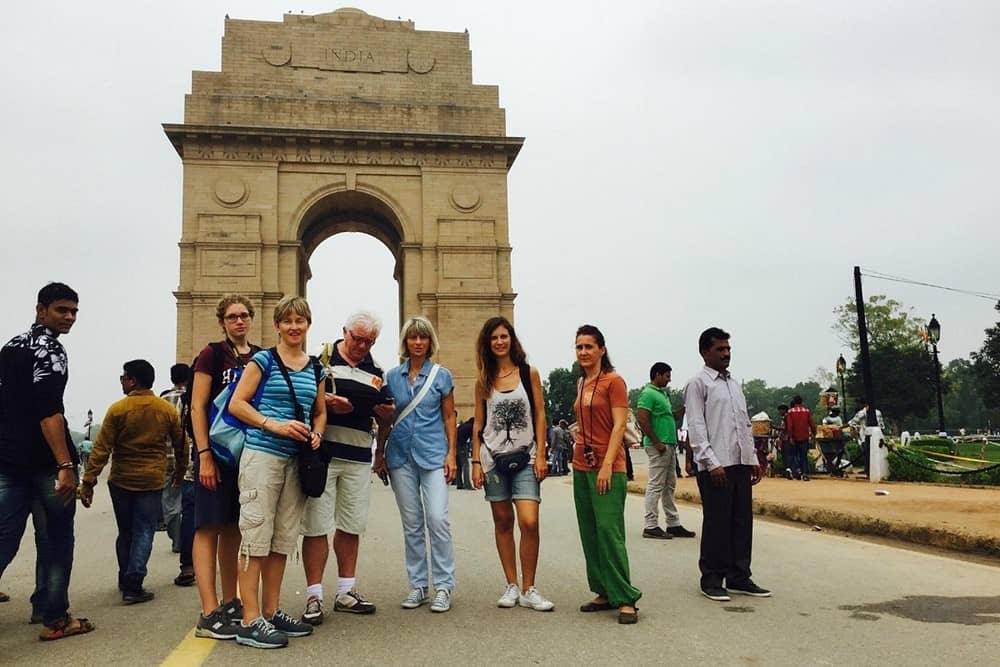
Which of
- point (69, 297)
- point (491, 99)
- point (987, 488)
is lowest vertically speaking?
point (987, 488)

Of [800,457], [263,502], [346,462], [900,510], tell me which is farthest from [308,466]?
[800,457]

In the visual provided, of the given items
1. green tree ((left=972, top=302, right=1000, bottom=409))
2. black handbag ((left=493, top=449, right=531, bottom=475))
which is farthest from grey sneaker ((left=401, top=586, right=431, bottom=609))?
green tree ((left=972, top=302, right=1000, bottom=409))

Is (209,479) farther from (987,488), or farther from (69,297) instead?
(987,488)

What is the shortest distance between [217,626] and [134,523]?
6.15ft

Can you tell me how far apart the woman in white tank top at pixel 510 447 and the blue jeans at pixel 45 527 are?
2494 mm

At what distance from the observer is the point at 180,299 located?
27203 millimetres

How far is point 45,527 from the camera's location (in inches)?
190

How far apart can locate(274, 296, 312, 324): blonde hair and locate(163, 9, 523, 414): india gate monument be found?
22.2 meters

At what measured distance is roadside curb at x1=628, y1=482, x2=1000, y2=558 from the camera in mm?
7273

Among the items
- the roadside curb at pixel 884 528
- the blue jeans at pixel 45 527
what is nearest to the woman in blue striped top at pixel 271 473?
the blue jeans at pixel 45 527

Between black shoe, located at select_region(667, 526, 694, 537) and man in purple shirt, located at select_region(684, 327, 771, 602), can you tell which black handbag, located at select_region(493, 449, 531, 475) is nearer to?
man in purple shirt, located at select_region(684, 327, 771, 602)

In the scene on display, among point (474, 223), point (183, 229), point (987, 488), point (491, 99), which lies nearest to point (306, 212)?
point (183, 229)

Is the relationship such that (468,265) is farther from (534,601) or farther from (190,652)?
(190,652)

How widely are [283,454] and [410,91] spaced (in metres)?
26.7
